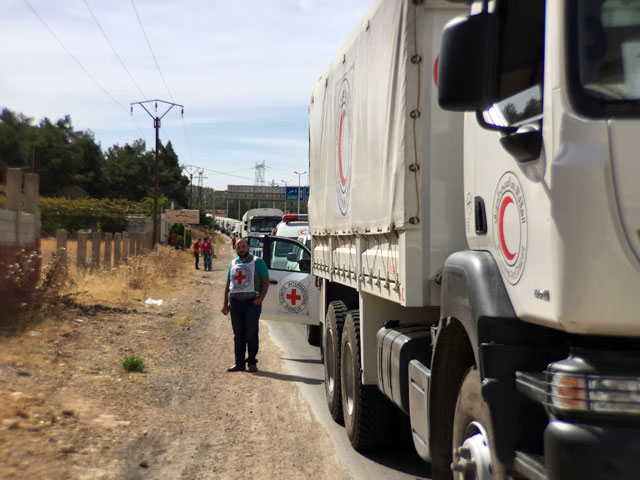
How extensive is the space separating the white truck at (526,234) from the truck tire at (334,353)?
2.74m

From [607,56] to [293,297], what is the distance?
917 cm

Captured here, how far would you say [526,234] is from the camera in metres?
3.03

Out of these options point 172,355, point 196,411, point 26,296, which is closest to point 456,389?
point 196,411

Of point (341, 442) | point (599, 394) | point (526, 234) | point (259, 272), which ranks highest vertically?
point (526, 234)

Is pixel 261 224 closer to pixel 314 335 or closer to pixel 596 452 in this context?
pixel 314 335

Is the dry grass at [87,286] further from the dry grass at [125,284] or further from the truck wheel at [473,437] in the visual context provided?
the truck wheel at [473,437]

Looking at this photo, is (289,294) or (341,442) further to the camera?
(289,294)

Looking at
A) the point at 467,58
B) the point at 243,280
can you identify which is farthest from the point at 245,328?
the point at 467,58

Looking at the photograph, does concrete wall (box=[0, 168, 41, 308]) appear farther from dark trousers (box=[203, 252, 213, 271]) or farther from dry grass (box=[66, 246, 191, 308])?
dark trousers (box=[203, 252, 213, 271])

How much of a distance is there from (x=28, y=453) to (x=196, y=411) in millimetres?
2339

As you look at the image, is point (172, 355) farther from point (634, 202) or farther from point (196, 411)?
point (634, 202)

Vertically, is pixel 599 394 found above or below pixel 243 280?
below

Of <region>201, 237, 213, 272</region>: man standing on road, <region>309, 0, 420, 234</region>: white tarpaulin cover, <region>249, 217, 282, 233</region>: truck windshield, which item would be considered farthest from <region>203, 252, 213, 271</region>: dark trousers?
<region>309, 0, 420, 234</region>: white tarpaulin cover

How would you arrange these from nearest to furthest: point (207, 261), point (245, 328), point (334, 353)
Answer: point (334, 353) → point (245, 328) → point (207, 261)
